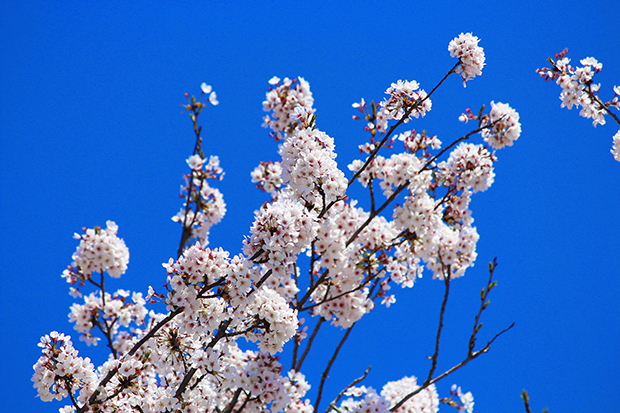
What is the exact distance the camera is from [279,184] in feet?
25.4

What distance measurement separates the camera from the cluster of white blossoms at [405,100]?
559 cm

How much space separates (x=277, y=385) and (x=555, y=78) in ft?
19.2

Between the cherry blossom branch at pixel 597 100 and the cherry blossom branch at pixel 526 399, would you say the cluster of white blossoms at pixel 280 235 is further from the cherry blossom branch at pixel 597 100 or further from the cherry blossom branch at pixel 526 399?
the cherry blossom branch at pixel 597 100

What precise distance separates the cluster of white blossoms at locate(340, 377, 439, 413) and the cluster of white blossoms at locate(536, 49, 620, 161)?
4524mm

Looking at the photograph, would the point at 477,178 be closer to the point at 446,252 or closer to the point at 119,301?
the point at 446,252

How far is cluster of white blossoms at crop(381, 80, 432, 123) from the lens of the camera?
559 centimetres

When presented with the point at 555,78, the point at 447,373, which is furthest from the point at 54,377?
the point at 555,78

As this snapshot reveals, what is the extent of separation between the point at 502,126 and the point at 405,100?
212cm

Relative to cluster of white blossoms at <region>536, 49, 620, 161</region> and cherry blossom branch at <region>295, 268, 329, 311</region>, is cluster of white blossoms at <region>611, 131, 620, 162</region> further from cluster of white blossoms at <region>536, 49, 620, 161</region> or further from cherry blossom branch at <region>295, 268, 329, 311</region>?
cherry blossom branch at <region>295, 268, 329, 311</region>

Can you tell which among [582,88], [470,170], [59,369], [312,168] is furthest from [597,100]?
[59,369]

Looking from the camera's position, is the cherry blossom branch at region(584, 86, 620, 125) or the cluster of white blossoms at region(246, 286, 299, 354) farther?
the cherry blossom branch at region(584, 86, 620, 125)

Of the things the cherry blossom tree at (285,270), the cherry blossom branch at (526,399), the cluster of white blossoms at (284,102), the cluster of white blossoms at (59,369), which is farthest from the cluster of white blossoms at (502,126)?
the cluster of white blossoms at (59,369)

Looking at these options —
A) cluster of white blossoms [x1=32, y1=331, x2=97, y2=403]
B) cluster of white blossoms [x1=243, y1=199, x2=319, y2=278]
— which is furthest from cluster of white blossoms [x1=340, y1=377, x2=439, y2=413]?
cluster of white blossoms [x1=32, y1=331, x2=97, y2=403]

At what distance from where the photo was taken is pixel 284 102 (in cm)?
729
